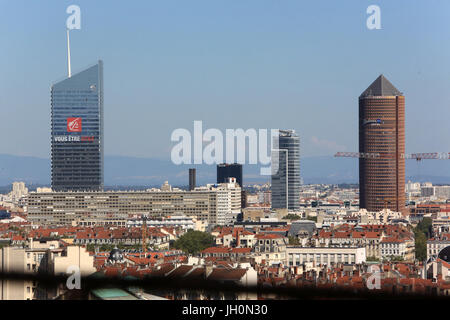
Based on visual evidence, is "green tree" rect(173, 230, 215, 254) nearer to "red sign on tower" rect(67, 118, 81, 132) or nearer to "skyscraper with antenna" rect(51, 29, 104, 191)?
"skyscraper with antenna" rect(51, 29, 104, 191)

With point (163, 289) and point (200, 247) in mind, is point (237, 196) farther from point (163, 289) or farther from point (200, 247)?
point (163, 289)

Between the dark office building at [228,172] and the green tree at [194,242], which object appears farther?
the dark office building at [228,172]

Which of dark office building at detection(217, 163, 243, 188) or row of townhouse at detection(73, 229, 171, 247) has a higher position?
dark office building at detection(217, 163, 243, 188)

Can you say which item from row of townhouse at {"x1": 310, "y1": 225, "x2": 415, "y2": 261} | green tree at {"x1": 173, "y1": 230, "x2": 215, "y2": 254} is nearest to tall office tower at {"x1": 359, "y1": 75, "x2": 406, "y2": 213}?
green tree at {"x1": 173, "y1": 230, "x2": 215, "y2": 254}

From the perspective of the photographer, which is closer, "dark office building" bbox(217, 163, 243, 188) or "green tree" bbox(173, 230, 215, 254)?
"green tree" bbox(173, 230, 215, 254)

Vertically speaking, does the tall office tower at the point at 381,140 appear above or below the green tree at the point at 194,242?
above

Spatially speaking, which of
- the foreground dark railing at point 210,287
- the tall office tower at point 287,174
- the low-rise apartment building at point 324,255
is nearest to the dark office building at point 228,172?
the tall office tower at point 287,174

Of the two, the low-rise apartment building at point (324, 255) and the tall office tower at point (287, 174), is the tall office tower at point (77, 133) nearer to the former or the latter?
the tall office tower at point (287, 174)
